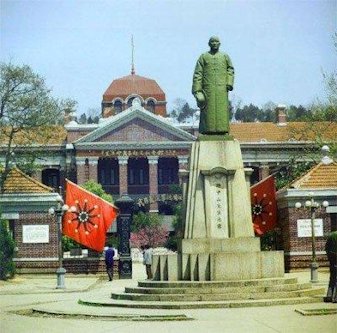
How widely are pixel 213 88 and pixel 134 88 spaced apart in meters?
68.4

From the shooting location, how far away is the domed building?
85875 mm

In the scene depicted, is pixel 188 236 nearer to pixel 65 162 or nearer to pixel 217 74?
pixel 217 74

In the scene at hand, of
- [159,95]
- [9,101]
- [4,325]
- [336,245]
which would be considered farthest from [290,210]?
[159,95]

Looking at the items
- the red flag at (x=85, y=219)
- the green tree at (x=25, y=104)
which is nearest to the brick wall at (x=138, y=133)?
the green tree at (x=25, y=104)

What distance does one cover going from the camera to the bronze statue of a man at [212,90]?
1898 centimetres

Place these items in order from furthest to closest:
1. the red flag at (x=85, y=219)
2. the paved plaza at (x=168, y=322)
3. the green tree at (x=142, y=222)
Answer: the green tree at (x=142, y=222), the red flag at (x=85, y=219), the paved plaza at (x=168, y=322)

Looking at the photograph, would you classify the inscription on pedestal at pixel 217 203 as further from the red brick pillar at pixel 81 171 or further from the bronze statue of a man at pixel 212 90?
the red brick pillar at pixel 81 171

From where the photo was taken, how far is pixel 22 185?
34.3 m

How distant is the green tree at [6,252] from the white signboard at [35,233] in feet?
6.69

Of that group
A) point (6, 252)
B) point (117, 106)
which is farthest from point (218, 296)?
point (117, 106)

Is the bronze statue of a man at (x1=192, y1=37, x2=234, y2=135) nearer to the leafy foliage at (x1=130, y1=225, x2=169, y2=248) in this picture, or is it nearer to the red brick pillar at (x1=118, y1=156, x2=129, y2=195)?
the leafy foliage at (x1=130, y1=225, x2=169, y2=248)

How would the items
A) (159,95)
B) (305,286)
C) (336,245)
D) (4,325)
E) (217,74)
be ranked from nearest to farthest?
(4,325)
(336,245)
(305,286)
(217,74)
(159,95)

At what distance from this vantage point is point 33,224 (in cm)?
3338

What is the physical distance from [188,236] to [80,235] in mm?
15834
